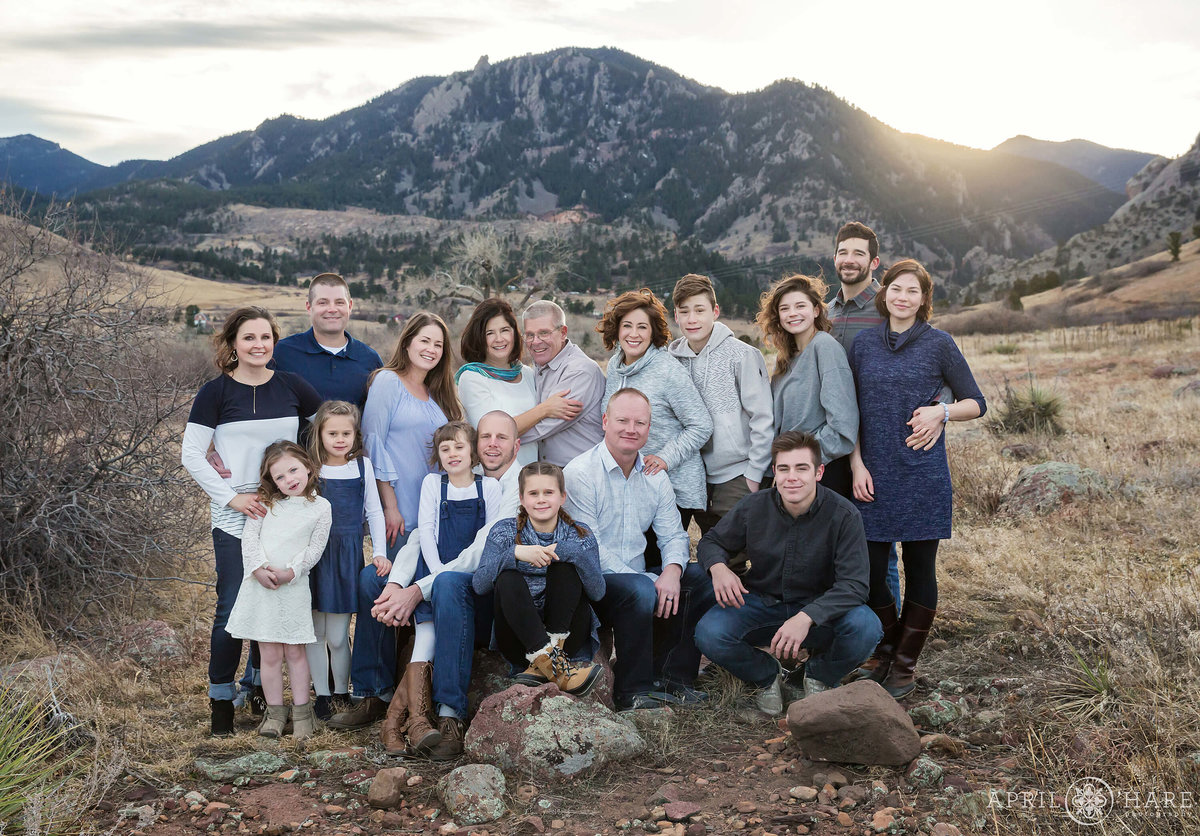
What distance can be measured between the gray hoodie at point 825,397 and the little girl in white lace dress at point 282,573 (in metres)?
2.40

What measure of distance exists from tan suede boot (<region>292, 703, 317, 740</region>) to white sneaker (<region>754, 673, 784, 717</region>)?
2.16 m

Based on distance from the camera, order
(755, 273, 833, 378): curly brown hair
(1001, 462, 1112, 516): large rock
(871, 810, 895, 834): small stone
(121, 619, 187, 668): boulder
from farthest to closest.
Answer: (1001, 462, 1112, 516): large rock
(121, 619, 187, 668): boulder
(755, 273, 833, 378): curly brown hair
(871, 810, 895, 834): small stone

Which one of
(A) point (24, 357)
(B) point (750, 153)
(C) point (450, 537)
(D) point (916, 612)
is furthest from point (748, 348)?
(B) point (750, 153)

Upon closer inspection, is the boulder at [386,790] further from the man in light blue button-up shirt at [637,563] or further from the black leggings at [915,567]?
the black leggings at [915,567]

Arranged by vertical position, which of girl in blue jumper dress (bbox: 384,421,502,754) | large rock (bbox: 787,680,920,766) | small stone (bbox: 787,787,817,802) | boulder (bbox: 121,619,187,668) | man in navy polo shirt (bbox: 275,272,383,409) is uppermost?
man in navy polo shirt (bbox: 275,272,383,409)

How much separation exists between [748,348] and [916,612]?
1.59m

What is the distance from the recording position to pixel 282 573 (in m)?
3.79

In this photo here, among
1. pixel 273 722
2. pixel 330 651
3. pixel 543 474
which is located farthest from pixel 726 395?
pixel 273 722

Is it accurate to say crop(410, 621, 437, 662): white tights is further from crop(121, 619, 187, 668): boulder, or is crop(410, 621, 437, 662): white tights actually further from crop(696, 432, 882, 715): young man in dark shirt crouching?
crop(121, 619, 187, 668): boulder

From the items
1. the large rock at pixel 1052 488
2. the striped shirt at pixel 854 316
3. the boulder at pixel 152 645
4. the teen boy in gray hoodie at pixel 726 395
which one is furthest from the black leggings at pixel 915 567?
the boulder at pixel 152 645

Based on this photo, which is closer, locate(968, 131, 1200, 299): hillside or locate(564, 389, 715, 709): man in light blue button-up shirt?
locate(564, 389, 715, 709): man in light blue button-up shirt

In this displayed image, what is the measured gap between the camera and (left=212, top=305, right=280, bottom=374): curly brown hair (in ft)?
12.9

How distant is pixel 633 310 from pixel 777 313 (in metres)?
0.76

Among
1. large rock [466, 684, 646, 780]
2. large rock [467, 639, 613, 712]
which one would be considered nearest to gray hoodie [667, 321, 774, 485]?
large rock [467, 639, 613, 712]
